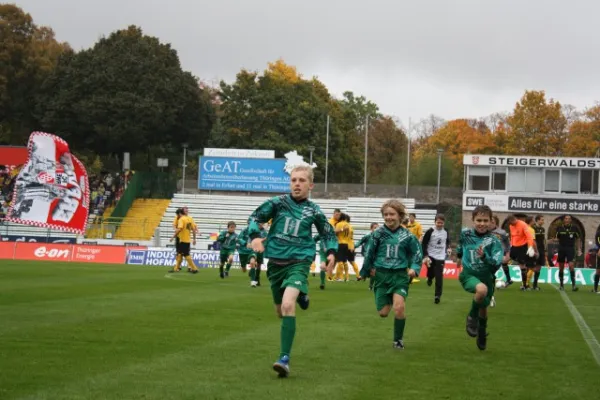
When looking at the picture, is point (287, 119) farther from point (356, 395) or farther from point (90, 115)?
point (356, 395)

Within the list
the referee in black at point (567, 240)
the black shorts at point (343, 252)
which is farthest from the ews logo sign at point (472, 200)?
the referee in black at point (567, 240)

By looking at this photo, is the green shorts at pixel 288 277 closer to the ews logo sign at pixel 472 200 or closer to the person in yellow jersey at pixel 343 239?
the person in yellow jersey at pixel 343 239

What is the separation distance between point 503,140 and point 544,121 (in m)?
4.03

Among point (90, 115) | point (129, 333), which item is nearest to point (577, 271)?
point (129, 333)

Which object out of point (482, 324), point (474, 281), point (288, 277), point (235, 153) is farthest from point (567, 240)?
point (235, 153)

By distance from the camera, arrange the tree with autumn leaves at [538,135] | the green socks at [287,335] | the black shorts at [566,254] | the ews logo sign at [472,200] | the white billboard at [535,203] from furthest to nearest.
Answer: the tree with autumn leaves at [538,135] → the ews logo sign at [472,200] → the white billboard at [535,203] → the black shorts at [566,254] → the green socks at [287,335]

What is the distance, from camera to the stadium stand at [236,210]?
60.1 metres

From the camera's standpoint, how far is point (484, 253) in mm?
13062

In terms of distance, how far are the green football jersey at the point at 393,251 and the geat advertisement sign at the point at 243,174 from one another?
5397cm

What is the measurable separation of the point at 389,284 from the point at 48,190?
22356 millimetres

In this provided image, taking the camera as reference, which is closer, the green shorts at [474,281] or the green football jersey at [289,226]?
the green football jersey at [289,226]

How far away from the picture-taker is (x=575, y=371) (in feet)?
35.8

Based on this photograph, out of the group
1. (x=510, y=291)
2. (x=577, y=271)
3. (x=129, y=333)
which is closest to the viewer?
(x=129, y=333)

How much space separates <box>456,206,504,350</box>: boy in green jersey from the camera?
12883 mm
